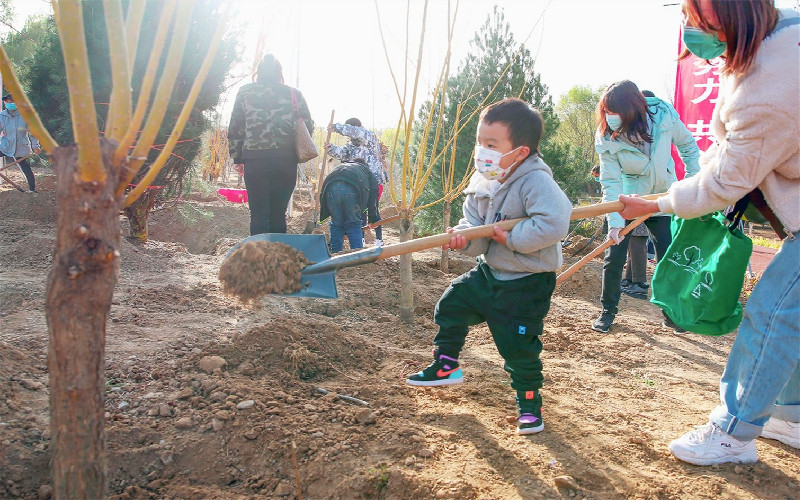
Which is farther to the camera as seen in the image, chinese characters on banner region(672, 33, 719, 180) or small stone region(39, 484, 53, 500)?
chinese characters on banner region(672, 33, 719, 180)

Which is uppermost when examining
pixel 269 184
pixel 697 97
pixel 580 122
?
pixel 580 122

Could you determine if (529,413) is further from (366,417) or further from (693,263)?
(693,263)

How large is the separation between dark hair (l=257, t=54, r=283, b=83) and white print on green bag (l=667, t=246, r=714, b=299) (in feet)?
10.6

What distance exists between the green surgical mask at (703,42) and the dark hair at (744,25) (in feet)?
0.16

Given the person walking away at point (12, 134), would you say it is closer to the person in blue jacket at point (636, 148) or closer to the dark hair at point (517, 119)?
the person in blue jacket at point (636, 148)

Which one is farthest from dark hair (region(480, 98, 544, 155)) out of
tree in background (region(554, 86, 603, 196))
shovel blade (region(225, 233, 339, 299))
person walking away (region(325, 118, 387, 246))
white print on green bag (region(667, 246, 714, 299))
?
tree in background (region(554, 86, 603, 196))

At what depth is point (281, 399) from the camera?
2.40m

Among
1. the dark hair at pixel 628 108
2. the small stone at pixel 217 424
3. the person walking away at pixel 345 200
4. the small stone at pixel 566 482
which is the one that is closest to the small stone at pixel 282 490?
the small stone at pixel 217 424

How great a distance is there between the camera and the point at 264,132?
4418 millimetres

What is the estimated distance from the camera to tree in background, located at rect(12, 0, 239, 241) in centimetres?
525

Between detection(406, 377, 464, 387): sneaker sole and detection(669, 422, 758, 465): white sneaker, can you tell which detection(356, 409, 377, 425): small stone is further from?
detection(669, 422, 758, 465): white sneaker

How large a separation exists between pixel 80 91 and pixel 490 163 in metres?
1.51

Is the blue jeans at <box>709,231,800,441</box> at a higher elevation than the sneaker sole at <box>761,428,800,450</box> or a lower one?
higher

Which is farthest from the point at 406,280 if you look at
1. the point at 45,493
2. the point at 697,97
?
the point at 697,97
